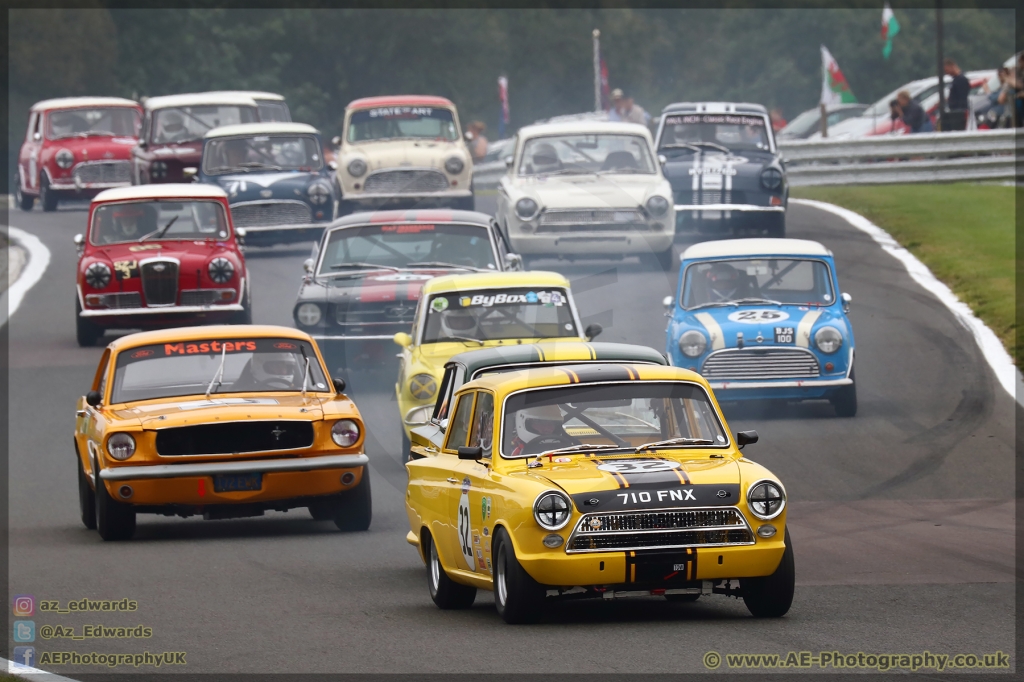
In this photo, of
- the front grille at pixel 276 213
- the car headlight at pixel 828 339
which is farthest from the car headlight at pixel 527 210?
the car headlight at pixel 828 339

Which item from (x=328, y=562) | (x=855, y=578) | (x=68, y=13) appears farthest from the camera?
(x=68, y=13)

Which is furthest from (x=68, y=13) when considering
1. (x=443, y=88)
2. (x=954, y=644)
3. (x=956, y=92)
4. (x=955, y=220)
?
(x=954, y=644)

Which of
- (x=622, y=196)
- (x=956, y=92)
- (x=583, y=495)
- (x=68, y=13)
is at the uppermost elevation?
(x=68, y=13)

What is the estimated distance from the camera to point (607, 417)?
8.83 m

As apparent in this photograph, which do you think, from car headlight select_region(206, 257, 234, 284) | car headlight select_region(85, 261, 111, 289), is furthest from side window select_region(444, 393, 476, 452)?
car headlight select_region(85, 261, 111, 289)

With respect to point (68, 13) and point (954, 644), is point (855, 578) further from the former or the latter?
point (68, 13)

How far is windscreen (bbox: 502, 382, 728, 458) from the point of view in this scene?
340 inches

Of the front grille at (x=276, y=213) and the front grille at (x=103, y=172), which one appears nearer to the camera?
the front grille at (x=276, y=213)

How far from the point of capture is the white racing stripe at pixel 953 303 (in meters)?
16.4

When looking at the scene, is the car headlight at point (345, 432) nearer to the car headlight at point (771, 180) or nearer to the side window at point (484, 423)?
the side window at point (484, 423)

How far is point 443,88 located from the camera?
63.0m

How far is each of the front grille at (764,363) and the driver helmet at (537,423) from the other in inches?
266

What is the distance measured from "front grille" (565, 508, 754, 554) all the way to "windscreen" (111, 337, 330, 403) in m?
4.68

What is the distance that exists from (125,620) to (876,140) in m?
24.4
